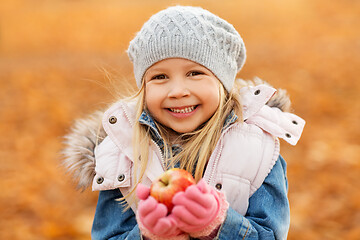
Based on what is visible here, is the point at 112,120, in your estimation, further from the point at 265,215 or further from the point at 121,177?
the point at 265,215

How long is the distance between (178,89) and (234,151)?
0.35 meters

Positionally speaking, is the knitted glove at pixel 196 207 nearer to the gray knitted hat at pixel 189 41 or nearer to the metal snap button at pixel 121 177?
the metal snap button at pixel 121 177

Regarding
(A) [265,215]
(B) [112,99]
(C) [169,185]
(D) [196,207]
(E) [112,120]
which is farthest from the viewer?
(B) [112,99]

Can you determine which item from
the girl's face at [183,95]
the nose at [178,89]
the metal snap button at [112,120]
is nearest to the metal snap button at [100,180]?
the metal snap button at [112,120]

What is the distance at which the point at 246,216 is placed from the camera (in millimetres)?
1969

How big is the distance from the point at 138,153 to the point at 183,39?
1.73 ft

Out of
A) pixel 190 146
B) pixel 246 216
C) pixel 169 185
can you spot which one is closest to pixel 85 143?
pixel 190 146

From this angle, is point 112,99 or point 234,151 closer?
point 234,151

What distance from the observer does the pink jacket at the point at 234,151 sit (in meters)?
1.96

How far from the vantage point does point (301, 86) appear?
7098 mm

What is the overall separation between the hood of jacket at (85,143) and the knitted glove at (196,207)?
2.34ft

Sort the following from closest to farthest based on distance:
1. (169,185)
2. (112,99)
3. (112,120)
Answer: (169,185), (112,120), (112,99)

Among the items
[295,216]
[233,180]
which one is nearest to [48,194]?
[295,216]

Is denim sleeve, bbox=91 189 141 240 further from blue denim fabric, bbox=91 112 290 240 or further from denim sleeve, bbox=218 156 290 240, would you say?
denim sleeve, bbox=218 156 290 240
